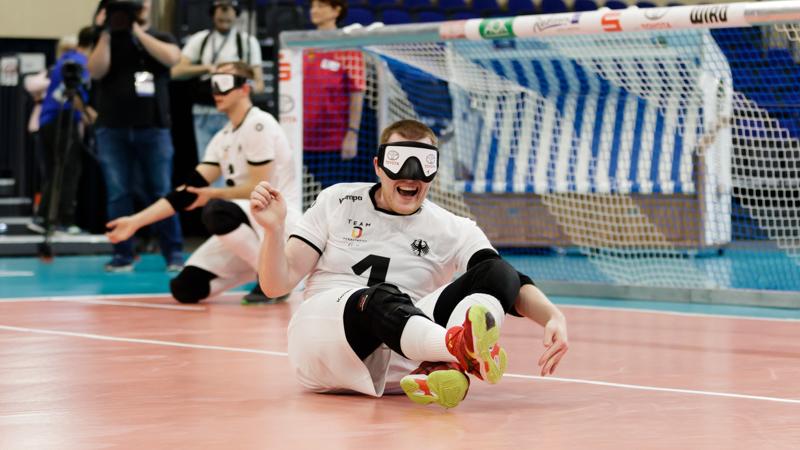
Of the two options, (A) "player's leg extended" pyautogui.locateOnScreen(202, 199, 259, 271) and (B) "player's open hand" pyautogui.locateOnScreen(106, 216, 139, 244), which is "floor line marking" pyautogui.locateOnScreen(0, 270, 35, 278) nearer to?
(A) "player's leg extended" pyautogui.locateOnScreen(202, 199, 259, 271)

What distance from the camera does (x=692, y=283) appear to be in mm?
10414

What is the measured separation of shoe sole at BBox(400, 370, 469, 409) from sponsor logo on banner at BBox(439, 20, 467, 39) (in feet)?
18.6

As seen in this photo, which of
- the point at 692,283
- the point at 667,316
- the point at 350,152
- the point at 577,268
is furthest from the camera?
the point at 577,268

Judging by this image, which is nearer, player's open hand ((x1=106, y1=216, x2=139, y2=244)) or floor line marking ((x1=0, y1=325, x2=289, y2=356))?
floor line marking ((x1=0, y1=325, x2=289, y2=356))

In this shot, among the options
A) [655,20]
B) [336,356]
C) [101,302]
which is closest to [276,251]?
[336,356]

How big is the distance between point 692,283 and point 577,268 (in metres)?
1.96

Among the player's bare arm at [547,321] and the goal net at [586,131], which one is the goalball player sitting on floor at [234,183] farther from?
the player's bare arm at [547,321]

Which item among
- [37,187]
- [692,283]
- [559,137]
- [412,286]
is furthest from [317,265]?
[37,187]

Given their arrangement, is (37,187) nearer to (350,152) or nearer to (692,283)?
(350,152)

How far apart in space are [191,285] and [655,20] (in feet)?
11.8

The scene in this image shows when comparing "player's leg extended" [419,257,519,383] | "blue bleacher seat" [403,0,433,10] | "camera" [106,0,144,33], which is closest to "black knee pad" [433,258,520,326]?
"player's leg extended" [419,257,519,383]

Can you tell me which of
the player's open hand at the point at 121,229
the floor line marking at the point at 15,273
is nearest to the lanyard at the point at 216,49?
the floor line marking at the point at 15,273

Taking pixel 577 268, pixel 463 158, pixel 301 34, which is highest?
pixel 301 34

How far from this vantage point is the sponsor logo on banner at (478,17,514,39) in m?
9.64
